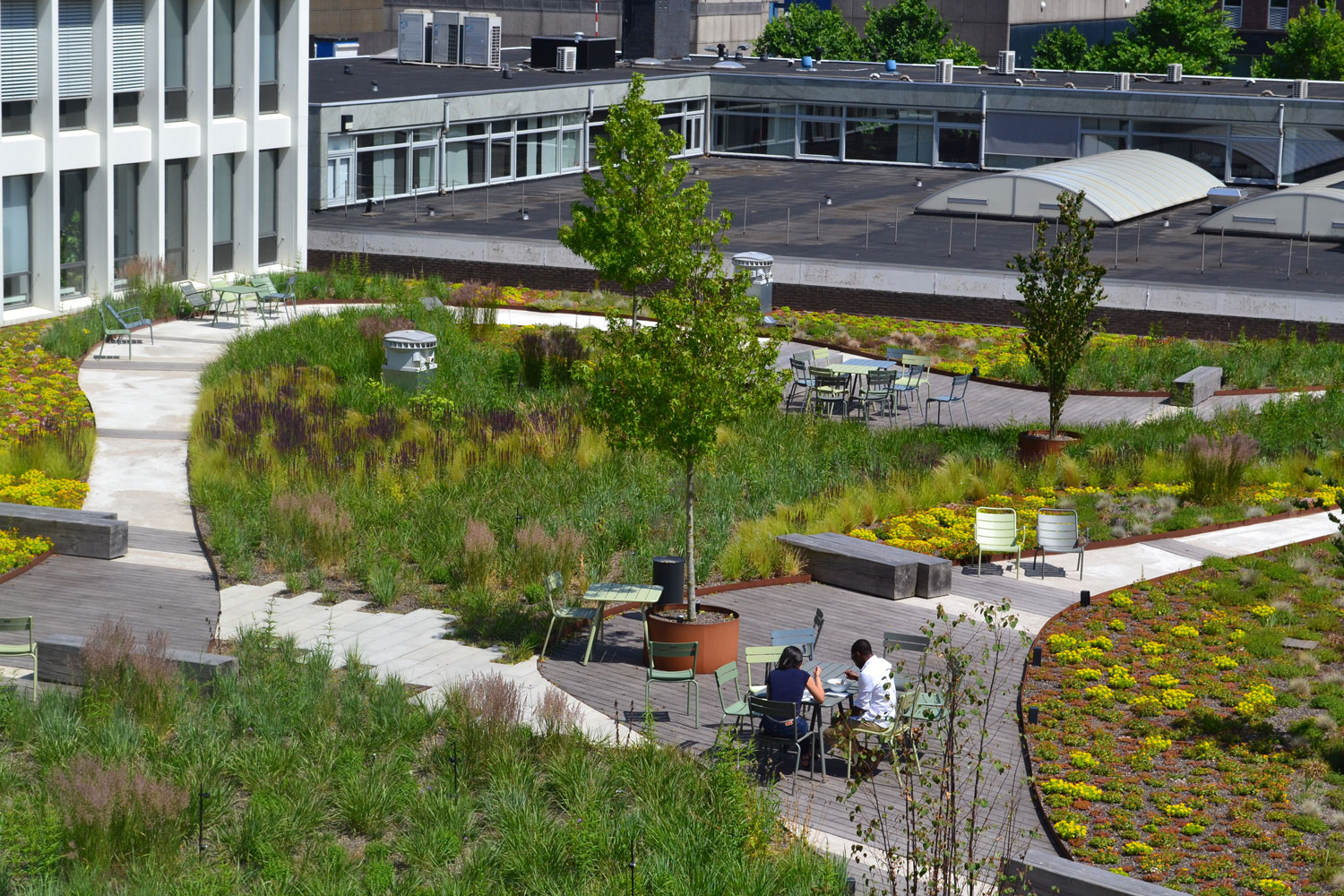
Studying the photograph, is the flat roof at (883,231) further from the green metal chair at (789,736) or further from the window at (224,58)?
the green metal chair at (789,736)

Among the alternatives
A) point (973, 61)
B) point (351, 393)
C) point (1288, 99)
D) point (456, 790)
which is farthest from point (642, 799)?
point (973, 61)

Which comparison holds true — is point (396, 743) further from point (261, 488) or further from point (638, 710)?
point (261, 488)

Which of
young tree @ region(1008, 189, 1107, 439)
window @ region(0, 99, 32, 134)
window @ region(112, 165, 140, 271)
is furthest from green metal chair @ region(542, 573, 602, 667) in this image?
window @ region(112, 165, 140, 271)

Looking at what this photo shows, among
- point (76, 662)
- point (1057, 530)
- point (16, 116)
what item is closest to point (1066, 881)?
point (76, 662)

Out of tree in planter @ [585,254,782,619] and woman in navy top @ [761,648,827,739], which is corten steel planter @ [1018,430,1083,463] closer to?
tree in planter @ [585,254,782,619]

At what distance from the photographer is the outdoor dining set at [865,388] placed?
24703mm

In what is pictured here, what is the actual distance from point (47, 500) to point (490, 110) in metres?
32.3

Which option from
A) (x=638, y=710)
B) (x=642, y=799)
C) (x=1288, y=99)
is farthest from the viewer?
(x=1288, y=99)

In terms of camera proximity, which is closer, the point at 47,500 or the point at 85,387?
the point at 47,500

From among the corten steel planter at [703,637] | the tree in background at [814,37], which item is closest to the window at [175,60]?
the corten steel planter at [703,637]

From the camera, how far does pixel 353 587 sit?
55.2ft

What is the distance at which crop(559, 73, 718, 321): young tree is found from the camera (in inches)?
925

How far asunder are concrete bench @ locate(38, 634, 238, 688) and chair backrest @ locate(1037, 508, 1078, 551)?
8.77 m

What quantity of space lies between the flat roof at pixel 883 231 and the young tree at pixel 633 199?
1244 cm
